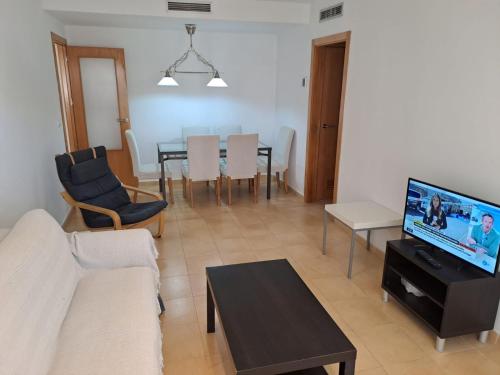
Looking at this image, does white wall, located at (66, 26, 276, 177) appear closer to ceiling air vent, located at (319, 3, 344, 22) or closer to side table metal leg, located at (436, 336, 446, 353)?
ceiling air vent, located at (319, 3, 344, 22)

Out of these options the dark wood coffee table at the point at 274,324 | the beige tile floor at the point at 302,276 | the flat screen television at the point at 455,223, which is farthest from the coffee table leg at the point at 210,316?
the flat screen television at the point at 455,223

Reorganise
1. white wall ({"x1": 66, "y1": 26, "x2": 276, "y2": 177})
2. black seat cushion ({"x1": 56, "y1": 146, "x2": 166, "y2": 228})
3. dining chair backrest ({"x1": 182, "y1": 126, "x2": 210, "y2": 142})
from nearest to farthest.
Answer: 1. black seat cushion ({"x1": 56, "y1": 146, "x2": 166, "y2": 228})
2. white wall ({"x1": 66, "y1": 26, "x2": 276, "y2": 177})
3. dining chair backrest ({"x1": 182, "y1": 126, "x2": 210, "y2": 142})

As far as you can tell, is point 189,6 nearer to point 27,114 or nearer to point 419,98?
point 27,114

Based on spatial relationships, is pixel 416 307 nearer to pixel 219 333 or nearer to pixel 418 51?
pixel 219 333

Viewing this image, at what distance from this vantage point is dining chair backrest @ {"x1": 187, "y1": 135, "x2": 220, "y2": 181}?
4.52 metres

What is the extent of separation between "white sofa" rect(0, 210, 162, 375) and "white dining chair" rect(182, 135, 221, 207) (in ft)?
7.74

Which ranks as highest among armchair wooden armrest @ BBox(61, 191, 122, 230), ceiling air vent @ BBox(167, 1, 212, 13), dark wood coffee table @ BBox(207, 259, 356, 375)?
ceiling air vent @ BBox(167, 1, 212, 13)

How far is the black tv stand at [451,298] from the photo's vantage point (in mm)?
2082

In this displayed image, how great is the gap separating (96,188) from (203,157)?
4.96 feet

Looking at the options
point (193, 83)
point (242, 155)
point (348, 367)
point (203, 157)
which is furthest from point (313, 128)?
point (348, 367)

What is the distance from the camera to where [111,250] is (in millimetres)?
2268

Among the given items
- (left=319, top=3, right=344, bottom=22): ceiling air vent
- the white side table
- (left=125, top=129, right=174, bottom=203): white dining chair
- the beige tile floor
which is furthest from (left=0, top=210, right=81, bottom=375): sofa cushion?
(left=319, top=3, right=344, bottom=22): ceiling air vent

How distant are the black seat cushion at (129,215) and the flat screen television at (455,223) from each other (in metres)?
2.17

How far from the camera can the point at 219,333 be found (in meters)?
2.31
